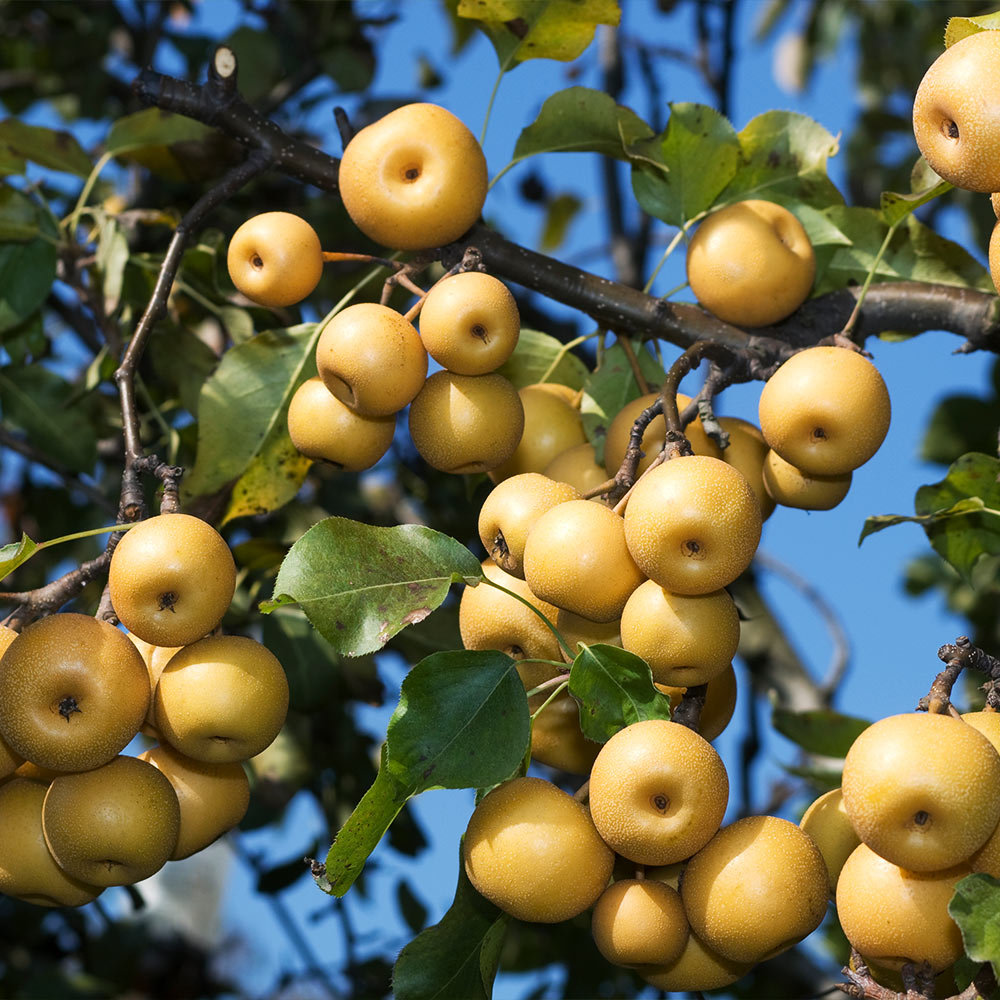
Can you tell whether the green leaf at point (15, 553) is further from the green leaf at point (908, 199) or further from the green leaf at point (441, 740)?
the green leaf at point (908, 199)

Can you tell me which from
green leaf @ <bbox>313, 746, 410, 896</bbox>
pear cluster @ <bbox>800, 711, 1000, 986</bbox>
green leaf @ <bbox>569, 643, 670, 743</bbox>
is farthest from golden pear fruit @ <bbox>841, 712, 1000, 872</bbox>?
green leaf @ <bbox>313, 746, 410, 896</bbox>

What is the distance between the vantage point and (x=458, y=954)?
4.39ft

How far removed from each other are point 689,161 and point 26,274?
3.92ft

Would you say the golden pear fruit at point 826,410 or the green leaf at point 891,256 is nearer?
the golden pear fruit at point 826,410

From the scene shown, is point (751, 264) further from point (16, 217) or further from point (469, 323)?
point (16, 217)

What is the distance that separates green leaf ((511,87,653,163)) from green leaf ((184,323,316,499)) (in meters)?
0.47

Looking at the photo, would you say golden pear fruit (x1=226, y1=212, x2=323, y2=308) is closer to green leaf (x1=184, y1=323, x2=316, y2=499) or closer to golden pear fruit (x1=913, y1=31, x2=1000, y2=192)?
green leaf (x1=184, y1=323, x2=316, y2=499)

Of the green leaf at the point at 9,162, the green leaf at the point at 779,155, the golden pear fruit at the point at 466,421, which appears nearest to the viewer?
the golden pear fruit at the point at 466,421

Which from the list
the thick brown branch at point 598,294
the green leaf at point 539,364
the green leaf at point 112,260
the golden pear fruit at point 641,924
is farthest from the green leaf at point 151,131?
the golden pear fruit at point 641,924

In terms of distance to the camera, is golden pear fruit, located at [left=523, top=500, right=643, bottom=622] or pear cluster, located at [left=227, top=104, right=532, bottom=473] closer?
golden pear fruit, located at [left=523, top=500, right=643, bottom=622]

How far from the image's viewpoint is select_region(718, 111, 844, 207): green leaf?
181 centimetres

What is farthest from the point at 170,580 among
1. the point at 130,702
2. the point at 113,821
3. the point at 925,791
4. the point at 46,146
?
the point at 46,146

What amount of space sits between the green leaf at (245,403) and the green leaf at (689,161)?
0.58m

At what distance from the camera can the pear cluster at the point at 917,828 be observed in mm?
1057
